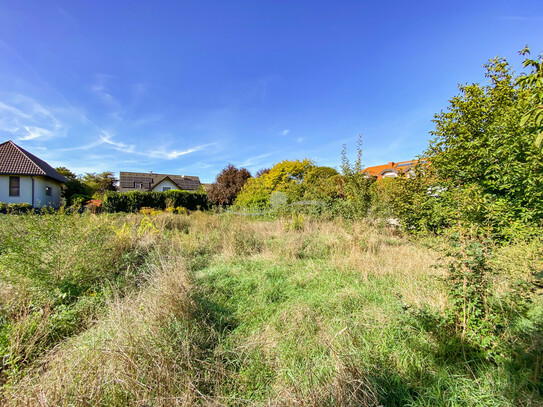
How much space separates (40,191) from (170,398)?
948 inches

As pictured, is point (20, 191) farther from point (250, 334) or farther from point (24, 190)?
point (250, 334)

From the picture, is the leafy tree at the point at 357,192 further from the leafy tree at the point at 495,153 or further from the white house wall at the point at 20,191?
the white house wall at the point at 20,191

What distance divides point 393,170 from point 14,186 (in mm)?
33474

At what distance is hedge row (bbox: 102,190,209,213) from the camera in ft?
44.0

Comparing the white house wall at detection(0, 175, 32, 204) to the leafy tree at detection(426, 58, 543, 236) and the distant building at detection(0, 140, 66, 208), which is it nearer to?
the distant building at detection(0, 140, 66, 208)

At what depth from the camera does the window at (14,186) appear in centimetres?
1672

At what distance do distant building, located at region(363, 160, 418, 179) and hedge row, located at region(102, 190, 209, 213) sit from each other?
29.5 feet

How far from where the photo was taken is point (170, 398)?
143cm

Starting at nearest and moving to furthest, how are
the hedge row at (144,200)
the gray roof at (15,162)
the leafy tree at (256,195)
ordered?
1. the leafy tree at (256,195)
2. the hedge row at (144,200)
3. the gray roof at (15,162)

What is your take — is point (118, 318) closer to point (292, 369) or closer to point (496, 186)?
point (292, 369)

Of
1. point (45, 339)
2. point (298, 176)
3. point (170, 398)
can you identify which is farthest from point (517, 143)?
point (298, 176)

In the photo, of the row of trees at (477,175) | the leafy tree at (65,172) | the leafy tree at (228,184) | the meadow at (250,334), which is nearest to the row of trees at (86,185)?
the leafy tree at (65,172)

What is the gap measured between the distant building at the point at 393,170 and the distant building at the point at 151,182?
24.5 m

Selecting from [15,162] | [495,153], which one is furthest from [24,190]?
[495,153]
